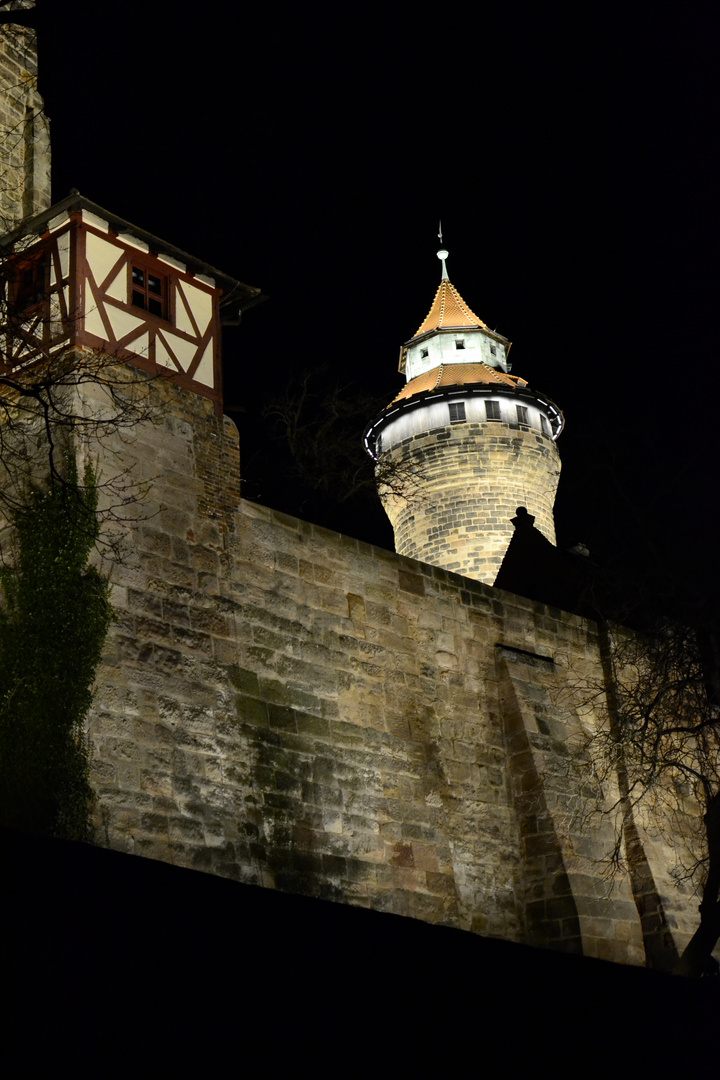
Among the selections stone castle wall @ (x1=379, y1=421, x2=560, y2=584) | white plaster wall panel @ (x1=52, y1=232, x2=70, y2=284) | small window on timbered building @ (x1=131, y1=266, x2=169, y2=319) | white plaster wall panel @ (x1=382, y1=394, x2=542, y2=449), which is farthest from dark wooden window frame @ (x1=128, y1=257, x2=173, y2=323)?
white plaster wall panel @ (x1=382, y1=394, x2=542, y2=449)

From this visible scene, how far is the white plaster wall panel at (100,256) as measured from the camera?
12172 mm

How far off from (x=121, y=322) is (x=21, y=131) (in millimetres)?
4407

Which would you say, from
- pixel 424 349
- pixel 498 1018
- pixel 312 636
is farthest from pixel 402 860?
pixel 424 349

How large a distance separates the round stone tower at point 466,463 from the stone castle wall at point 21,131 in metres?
13.7

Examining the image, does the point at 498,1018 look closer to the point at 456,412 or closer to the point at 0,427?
the point at 0,427

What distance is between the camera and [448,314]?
1420 inches

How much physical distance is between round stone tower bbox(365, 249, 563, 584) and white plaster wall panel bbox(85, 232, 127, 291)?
52.4ft

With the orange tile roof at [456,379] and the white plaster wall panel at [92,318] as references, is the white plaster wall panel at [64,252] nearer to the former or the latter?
the white plaster wall panel at [92,318]

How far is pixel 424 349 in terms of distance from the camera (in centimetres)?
3556

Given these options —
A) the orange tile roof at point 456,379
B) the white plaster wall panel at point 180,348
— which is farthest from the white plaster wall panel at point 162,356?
the orange tile roof at point 456,379

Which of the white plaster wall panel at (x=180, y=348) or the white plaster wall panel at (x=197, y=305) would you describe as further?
the white plaster wall panel at (x=197, y=305)

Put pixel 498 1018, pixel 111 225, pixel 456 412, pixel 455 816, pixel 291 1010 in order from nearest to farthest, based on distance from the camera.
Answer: pixel 291 1010
pixel 498 1018
pixel 111 225
pixel 455 816
pixel 456 412

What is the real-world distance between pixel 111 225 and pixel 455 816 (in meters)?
6.57

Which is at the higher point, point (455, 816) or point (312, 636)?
point (312, 636)
